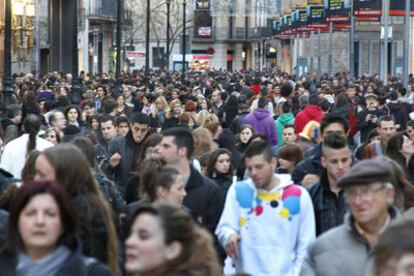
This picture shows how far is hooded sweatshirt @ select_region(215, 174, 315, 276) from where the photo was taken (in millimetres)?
8359

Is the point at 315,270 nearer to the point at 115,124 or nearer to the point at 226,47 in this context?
the point at 115,124

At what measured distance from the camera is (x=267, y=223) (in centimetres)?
839

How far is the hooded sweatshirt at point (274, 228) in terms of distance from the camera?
27.4 feet

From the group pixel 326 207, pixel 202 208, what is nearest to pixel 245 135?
pixel 202 208

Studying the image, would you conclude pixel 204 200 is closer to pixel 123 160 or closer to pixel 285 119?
pixel 123 160

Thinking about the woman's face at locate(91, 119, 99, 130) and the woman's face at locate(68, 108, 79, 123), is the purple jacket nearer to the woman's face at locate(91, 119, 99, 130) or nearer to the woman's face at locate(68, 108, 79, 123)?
the woman's face at locate(91, 119, 99, 130)

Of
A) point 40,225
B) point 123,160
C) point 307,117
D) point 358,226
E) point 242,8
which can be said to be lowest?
point 123,160

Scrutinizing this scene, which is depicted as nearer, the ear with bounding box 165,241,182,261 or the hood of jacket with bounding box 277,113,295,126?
the ear with bounding box 165,241,182,261

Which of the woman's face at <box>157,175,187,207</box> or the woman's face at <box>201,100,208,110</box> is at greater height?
the woman's face at <box>157,175,187,207</box>

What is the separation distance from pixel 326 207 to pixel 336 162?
38 cm

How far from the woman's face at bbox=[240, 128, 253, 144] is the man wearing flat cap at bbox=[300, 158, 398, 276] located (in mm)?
9862

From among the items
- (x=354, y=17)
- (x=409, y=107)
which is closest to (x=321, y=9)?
(x=354, y=17)

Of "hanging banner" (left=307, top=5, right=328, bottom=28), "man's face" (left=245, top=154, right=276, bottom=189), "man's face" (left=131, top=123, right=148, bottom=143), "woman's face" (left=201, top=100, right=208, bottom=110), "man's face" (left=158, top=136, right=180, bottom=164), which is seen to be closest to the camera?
"man's face" (left=245, top=154, right=276, bottom=189)

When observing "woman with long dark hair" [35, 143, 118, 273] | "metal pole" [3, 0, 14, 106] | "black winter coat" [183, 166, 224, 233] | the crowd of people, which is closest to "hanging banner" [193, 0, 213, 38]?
"metal pole" [3, 0, 14, 106]
